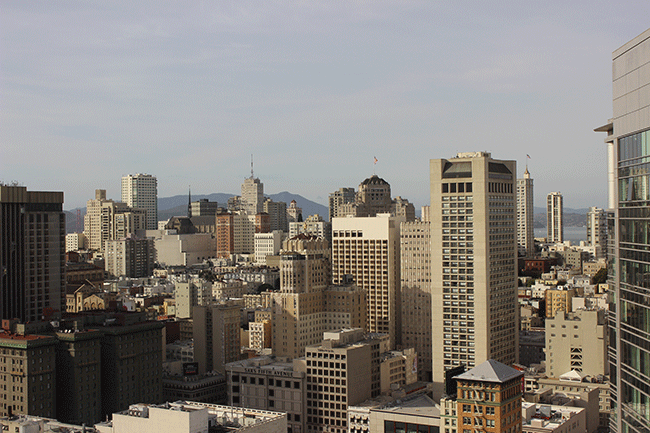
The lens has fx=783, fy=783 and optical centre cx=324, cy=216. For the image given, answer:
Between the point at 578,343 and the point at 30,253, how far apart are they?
295ft

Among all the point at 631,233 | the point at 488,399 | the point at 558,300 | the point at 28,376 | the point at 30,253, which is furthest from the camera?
the point at 558,300

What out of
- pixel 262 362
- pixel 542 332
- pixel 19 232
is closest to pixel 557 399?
pixel 262 362

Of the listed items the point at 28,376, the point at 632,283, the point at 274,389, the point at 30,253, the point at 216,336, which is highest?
the point at 632,283

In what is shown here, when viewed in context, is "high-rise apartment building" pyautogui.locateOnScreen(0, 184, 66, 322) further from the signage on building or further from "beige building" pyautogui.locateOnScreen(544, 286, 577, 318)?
"beige building" pyautogui.locateOnScreen(544, 286, 577, 318)

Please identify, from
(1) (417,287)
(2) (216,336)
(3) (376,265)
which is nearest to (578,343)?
(1) (417,287)

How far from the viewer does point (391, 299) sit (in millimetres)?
147500

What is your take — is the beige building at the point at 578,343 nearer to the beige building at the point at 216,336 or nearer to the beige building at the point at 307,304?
the beige building at the point at 307,304

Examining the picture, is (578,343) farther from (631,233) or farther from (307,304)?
(631,233)

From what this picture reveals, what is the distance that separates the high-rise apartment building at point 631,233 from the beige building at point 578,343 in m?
88.3

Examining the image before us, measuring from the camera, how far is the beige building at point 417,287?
139625 mm

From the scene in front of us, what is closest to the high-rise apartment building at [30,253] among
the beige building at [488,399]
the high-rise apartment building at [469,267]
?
the high-rise apartment building at [469,267]

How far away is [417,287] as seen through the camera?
142 meters

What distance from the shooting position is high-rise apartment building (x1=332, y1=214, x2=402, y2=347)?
147625mm

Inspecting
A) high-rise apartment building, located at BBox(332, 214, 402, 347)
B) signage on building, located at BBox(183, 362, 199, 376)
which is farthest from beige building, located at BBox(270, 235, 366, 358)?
signage on building, located at BBox(183, 362, 199, 376)
